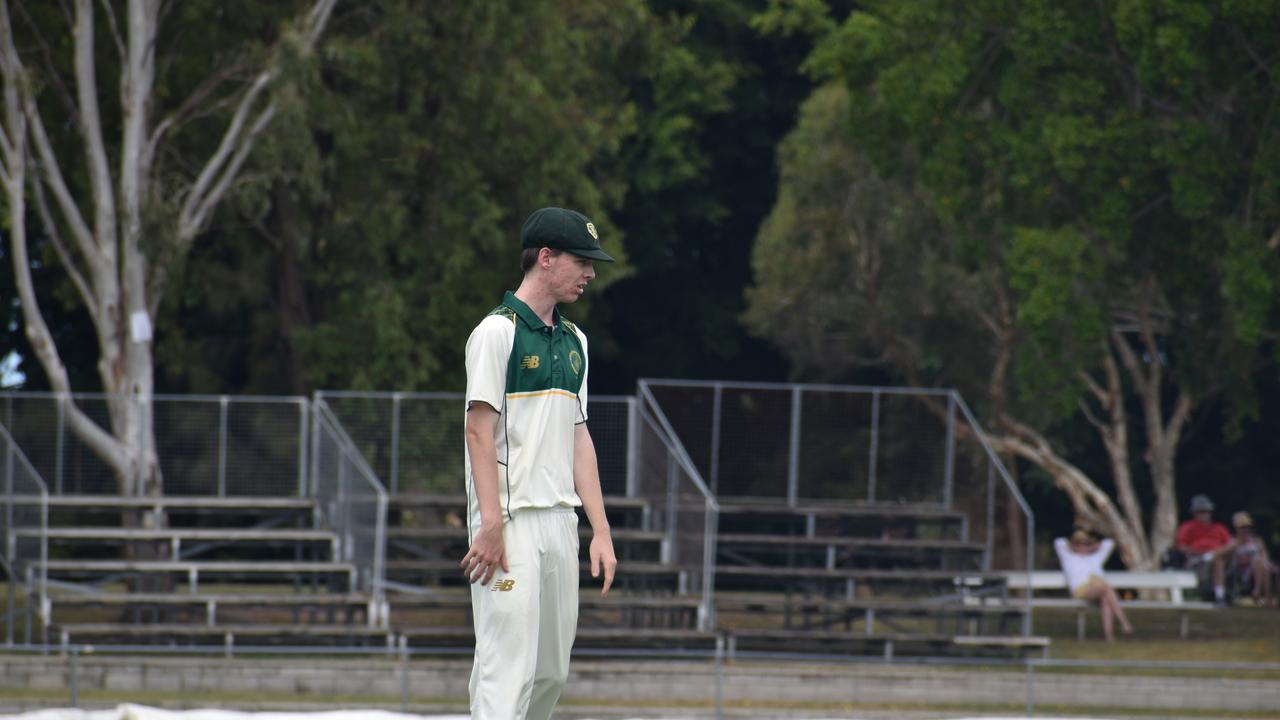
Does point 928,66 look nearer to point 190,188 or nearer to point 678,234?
point 190,188

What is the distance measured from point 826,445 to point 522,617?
15989 mm

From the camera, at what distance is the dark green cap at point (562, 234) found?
6.51 metres

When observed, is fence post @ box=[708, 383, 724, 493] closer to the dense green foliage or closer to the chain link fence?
the chain link fence

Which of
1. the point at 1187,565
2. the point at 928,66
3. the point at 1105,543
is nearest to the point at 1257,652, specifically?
the point at 1105,543

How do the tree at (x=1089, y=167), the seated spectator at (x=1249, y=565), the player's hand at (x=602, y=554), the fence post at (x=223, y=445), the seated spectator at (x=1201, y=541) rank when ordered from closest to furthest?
the player's hand at (x=602, y=554) → the tree at (x=1089, y=167) → the fence post at (x=223, y=445) → the seated spectator at (x=1249, y=565) → the seated spectator at (x=1201, y=541)

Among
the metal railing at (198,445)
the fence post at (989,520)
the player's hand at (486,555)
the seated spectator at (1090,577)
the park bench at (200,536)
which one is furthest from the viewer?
the seated spectator at (1090,577)

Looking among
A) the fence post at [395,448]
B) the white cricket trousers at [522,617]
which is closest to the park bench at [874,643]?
the fence post at [395,448]

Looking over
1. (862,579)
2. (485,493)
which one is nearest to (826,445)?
(862,579)

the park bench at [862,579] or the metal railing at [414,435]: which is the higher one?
the metal railing at [414,435]

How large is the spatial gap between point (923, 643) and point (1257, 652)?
10.9 ft

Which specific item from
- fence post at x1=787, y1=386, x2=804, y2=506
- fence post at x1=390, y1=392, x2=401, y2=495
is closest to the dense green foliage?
fence post at x1=787, y1=386, x2=804, y2=506

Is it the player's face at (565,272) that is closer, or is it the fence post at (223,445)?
the player's face at (565,272)

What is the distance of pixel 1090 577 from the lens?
873 inches

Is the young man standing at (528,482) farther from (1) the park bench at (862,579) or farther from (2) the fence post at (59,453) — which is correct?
(2) the fence post at (59,453)
